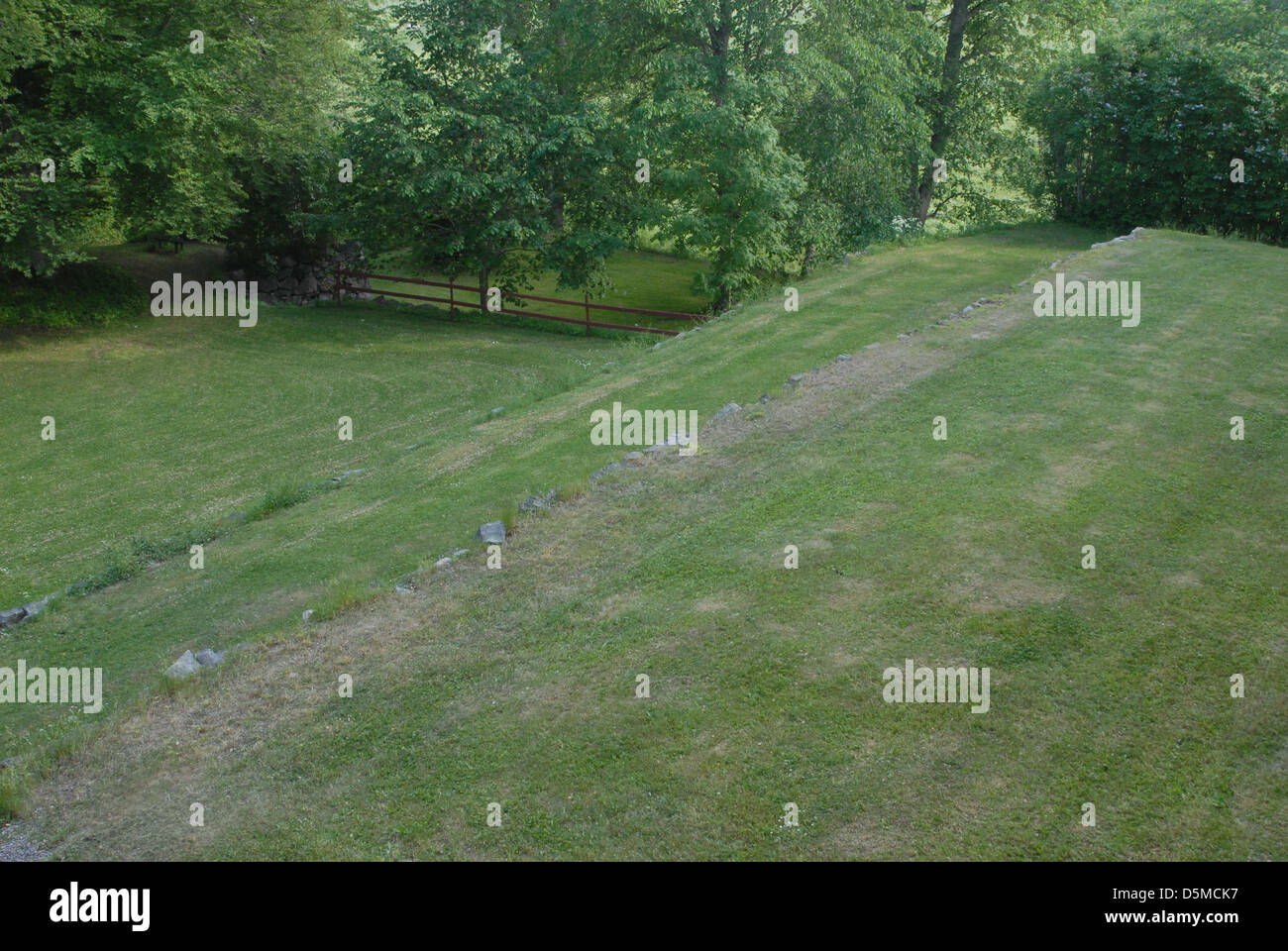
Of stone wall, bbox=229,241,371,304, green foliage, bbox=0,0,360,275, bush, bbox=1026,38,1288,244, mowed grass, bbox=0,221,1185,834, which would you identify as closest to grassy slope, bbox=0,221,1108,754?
mowed grass, bbox=0,221,1185,834

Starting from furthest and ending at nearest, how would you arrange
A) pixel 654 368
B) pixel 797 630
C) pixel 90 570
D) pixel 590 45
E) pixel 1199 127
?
1. pixel 590 45
2. pixel 1199 127
3. pixel 654 368
4. pixel 90 570
5. pixel 797 630

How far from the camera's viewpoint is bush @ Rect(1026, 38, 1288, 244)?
2506cm

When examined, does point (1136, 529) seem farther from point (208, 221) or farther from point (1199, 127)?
point (208, 221)

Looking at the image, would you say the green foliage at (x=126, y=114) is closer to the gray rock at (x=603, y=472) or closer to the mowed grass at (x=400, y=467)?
the mowed grass at (x=400, y=467)

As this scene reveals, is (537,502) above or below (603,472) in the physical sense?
below

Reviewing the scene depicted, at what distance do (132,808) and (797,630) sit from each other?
5.32 m

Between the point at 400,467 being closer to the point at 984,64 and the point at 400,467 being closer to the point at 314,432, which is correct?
the point at 314,432

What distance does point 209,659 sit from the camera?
9.24 meters

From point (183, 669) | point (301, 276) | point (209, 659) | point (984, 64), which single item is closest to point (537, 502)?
point (209, 659)

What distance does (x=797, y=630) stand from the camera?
8172mm

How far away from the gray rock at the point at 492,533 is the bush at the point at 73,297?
22061 millimetres

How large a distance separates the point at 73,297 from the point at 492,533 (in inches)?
945

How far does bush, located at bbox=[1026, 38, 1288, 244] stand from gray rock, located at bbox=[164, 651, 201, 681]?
27.0 meters
